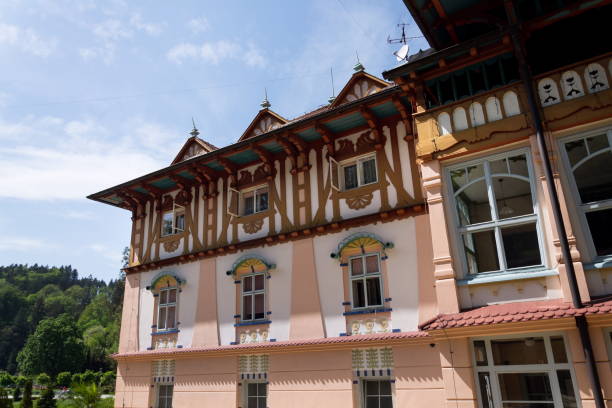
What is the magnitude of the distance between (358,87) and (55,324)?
67032mm

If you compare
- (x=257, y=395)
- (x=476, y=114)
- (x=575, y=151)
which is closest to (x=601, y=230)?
(x=575, y=151)

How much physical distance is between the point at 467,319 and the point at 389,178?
590 cm

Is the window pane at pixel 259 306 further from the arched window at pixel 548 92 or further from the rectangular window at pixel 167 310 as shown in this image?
the arched window at pixel 548 92

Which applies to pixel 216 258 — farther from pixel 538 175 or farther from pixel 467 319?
pixel 538 175

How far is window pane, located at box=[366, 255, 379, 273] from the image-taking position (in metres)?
13.1

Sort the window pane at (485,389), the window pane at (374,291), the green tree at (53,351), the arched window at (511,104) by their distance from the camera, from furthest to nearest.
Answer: the green tree at (53,351)
the window pane at (374,291)
the arched window at (511,104)
the window pane at (485,389)

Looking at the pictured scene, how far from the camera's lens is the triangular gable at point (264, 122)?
17.0 meters

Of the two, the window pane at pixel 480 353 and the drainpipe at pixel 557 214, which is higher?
the drainpipe at pixel 557 214

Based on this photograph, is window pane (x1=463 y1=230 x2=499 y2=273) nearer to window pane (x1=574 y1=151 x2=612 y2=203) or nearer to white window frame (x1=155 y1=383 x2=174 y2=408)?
window pane (x1=574 y1=151 x2=612 y2=203)

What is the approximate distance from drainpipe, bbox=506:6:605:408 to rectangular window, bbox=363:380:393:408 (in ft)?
18.4

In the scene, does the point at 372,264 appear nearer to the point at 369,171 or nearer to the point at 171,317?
the point at 369,171

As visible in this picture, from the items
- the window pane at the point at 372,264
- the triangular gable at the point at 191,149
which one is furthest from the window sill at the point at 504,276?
the triangular gable at the point at 191,149

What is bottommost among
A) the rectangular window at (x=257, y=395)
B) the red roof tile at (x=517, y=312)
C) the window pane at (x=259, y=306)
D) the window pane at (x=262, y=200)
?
the rectangular window at (x=257, y=395)

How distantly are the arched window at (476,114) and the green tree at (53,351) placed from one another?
69.6 metres
